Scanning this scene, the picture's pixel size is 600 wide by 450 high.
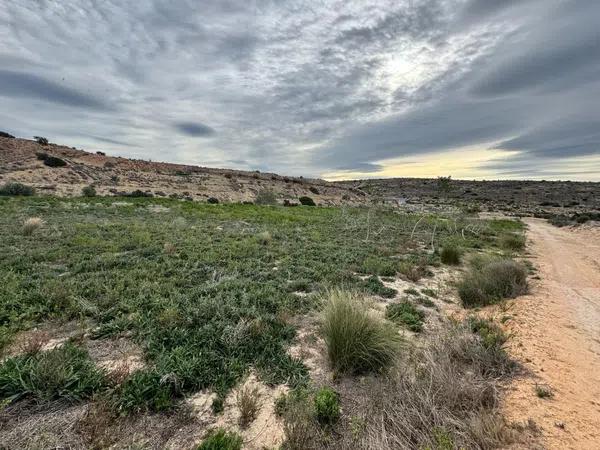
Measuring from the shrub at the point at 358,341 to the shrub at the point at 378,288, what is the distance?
278 centimetres

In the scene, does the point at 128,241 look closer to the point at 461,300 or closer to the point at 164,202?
the point at 461,300

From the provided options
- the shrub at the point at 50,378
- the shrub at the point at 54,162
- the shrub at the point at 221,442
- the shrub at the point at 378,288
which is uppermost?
the shrub at the point at 54,162

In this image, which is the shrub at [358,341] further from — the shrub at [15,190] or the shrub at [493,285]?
the shrub at [15,190]

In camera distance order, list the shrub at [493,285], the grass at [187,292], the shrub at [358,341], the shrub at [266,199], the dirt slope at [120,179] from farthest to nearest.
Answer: the shrub at [266,199] → the dirt slope at [120,179] → the shrub at [493,285] → the shrub at [358,341] → the grass at [187,292]

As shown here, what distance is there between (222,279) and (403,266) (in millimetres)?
5215

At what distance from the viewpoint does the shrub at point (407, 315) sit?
17.3ft

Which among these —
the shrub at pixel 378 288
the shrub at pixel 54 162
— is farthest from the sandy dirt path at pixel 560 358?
the shrub at pixel 54 162

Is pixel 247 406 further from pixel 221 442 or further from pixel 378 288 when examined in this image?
pixel 378 288

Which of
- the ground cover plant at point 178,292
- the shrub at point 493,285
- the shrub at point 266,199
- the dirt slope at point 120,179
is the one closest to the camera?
the ground cover plant at point 178,292

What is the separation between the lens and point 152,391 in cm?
330

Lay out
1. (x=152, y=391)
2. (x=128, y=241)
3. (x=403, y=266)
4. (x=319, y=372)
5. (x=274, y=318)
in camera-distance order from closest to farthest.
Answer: (x=152, y=391), (x=319, y=372), (x=274, y=318), (x=403, y=266), (x=128, y=241)

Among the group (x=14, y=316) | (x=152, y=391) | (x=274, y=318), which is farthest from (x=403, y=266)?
(x=14, y=316)

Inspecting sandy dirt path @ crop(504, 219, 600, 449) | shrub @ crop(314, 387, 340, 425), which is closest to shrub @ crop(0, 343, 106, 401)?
shrub @ crop(314, 387, 340, 425)

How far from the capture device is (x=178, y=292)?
20.0 feet
